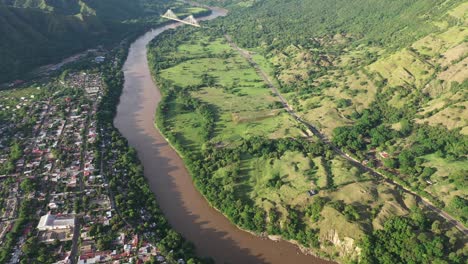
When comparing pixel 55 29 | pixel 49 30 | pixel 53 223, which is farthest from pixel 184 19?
→ pixel 53 223

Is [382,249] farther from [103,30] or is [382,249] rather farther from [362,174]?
[103,30]

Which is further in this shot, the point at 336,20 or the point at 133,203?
the point at 336,20

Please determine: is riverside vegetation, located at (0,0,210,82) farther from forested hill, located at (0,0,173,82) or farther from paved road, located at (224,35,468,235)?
paved road, located at (224,35,468,235)

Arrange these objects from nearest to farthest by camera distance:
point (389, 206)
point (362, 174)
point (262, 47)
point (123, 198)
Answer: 1. point (389, 206)
2. point (123, 198)
3. point (362, 174)
4. point (262, 47)

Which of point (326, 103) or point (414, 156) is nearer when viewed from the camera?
point (414, 156)

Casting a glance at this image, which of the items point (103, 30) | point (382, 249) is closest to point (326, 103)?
point (382, 249)

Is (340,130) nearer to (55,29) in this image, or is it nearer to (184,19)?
(55,29)

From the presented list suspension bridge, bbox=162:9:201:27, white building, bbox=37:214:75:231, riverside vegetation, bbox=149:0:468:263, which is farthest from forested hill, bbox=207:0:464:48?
white building, bbox=37:214:75:231
